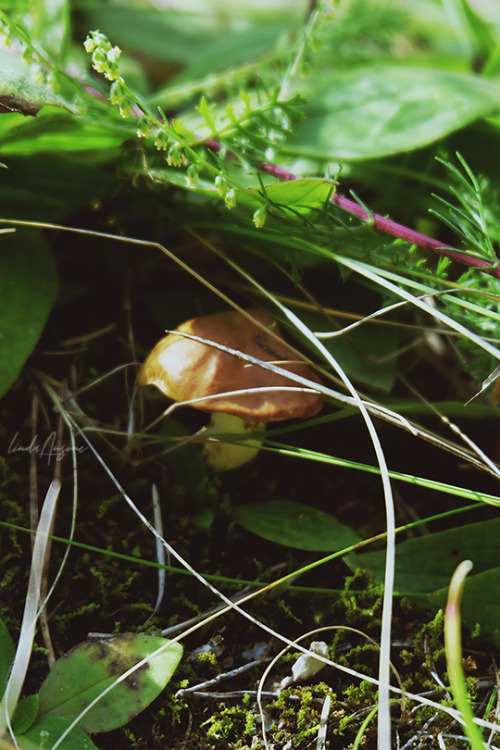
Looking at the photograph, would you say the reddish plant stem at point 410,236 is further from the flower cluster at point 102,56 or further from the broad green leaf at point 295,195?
the flower cluster at point 102,56

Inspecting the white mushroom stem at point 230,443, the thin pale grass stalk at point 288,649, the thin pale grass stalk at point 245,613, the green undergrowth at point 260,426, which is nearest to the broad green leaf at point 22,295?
the green undergrowth at point 260,426

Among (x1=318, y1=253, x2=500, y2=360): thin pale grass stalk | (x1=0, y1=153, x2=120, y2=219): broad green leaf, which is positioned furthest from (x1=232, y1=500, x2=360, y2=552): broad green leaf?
(x1=0, y1=153, x2=120, y2=219): broad green leaf

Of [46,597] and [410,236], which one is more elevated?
[410,236]

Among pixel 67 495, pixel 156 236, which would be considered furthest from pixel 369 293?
pixel 67 495

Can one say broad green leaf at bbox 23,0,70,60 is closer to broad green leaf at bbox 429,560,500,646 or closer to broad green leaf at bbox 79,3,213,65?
broad green leaf at bbox 79,3,213,65

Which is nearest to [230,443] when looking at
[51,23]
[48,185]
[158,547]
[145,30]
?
[158,547]

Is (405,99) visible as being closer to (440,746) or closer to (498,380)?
(498,380)

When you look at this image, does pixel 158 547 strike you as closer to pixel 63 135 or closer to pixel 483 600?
pixel 483 600
